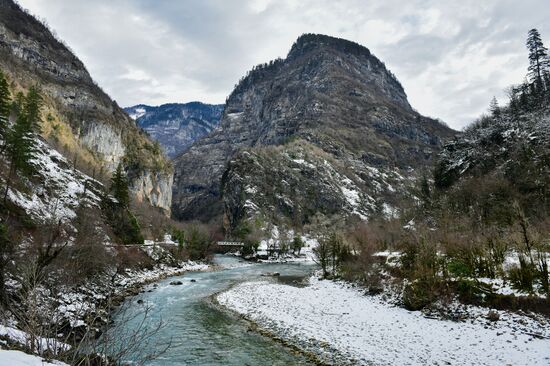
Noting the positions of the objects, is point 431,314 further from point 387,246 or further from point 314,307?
point 387,246

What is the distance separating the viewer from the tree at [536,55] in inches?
3959

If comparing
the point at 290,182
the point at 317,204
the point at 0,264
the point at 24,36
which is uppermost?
the point at 24,36

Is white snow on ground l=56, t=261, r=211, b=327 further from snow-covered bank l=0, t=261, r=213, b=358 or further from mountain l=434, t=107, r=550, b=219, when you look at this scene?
mountain l=434, t=107, r=550, b=219

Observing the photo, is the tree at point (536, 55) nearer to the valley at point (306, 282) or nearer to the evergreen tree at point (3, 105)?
the valley at point (306, 282)

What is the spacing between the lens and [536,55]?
4033 inches

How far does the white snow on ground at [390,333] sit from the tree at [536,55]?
105 meters

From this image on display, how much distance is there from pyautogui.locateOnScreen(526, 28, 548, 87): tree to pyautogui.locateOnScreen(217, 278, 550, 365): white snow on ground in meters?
105

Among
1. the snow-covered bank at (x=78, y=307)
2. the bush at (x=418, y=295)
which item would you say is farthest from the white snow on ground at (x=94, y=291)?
the bush at (x=418, y=295)

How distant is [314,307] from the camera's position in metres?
29.8

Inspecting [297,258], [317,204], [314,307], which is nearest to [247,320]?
[314,307]

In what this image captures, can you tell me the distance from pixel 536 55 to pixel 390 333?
4596 inches

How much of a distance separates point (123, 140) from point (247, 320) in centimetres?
19395

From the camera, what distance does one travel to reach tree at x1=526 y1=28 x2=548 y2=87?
330 ft

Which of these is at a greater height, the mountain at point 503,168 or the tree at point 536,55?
the tree at point 536,55
